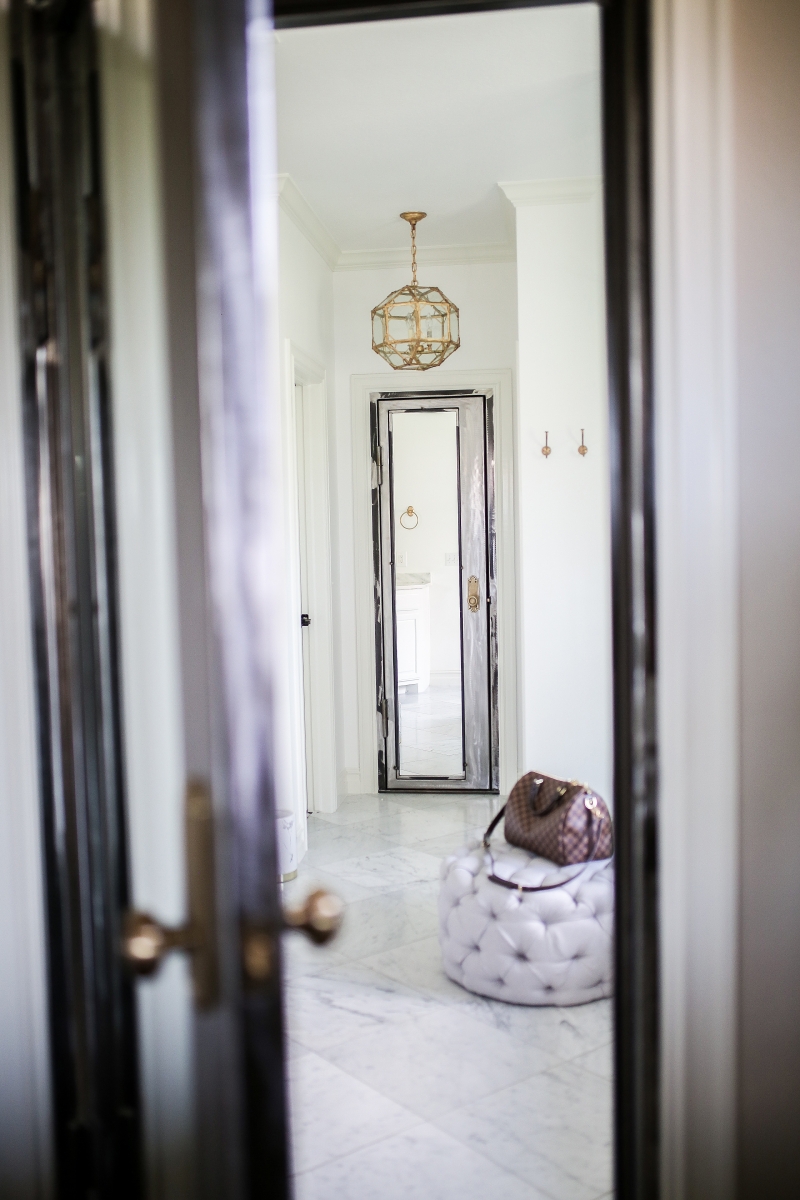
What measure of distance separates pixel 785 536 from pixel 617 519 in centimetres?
25

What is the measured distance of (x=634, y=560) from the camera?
1414 millimetres

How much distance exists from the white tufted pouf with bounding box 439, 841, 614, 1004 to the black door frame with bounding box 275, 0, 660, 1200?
4.88 ft

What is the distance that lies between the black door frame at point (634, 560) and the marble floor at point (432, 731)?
13.4 feet

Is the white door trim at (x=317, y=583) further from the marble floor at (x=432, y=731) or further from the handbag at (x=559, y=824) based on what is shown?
the handbag at (x=559, y=824)

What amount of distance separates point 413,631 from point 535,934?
9.37 ft

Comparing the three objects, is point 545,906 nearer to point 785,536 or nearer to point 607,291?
point 785,536

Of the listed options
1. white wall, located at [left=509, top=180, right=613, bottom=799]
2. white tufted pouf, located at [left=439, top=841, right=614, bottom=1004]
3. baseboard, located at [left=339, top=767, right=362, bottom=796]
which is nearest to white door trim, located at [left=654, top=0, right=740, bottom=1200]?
white tufted pouf, located at [left=439, top=841, right=614, bottom=1004]

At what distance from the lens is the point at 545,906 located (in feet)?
9.67

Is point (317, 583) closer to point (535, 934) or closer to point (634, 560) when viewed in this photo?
point (535, 934)

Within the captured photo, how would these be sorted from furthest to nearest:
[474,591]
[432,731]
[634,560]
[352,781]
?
[432,731] < [352,781] < [474,591] < [634,560]

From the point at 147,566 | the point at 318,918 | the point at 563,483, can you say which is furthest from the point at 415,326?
the point at 318,918

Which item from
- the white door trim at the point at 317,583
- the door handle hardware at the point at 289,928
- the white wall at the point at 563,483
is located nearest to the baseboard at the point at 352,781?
the white door trim at the point at 317,583

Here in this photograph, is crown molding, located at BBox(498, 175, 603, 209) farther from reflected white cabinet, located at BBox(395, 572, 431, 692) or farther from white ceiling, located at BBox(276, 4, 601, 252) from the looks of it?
reflected white cabinet, located at BBox(395, 572, 431, 692)

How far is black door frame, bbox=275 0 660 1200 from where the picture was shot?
1405 mm
